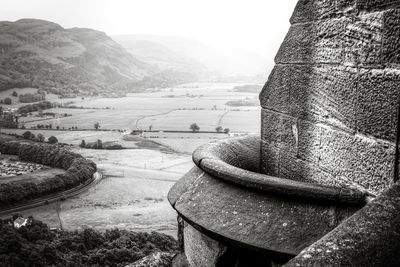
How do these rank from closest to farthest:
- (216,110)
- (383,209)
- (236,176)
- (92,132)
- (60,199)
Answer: (383,209)
(236,176)
(60,199)
(92,132)
(216,110)

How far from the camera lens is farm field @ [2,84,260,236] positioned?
4300cm

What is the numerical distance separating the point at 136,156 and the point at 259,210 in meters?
67.8

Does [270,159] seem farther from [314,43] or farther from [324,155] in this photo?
[314,43]

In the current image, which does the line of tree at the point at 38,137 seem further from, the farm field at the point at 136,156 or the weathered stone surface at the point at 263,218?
the weathered stone surface at the point at 263,218

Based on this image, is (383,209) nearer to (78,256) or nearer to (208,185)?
(208,185)

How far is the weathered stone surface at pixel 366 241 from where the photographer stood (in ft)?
4.29

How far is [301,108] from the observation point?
113 inches

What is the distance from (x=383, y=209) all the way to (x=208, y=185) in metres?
1.22

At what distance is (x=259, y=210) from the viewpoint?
2.07 m

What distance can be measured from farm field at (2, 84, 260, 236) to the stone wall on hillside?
54.0 feet

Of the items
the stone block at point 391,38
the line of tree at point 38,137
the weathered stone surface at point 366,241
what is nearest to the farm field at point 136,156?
the line of tree at point 38,137

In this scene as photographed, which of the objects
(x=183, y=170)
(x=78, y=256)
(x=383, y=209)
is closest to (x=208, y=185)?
(x=383, y=209)

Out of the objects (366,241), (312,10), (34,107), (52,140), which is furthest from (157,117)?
(366,241)

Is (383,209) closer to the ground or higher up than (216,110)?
higher up
